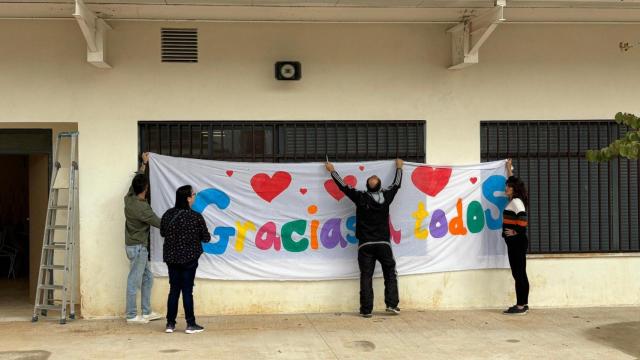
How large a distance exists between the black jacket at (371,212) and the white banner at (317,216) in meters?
0.42

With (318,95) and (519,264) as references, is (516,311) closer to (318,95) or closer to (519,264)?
(519,264)

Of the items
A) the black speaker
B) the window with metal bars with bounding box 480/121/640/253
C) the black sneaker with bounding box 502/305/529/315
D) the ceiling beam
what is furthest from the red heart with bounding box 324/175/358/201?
the ceiling beam

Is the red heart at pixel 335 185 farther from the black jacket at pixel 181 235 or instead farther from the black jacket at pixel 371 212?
the black jacket at pixel 181 235

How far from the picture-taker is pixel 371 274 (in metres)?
9.51

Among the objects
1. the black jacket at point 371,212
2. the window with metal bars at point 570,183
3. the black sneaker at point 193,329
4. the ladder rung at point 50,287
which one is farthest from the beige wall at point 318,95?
the black sneaker at point 193,329

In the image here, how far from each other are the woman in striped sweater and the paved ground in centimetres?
26

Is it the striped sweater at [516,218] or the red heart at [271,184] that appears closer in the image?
the striped sweater at [516,218]

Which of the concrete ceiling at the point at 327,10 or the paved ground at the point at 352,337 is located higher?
the concrete ceiling at the point at 327,10

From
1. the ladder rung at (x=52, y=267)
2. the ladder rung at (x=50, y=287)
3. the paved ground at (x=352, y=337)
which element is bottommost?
the paved ground at (x=352, y=337)

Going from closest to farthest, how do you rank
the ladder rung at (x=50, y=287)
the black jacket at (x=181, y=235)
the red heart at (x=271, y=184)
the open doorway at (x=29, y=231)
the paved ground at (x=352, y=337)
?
the paved ground at (x=352, y=337) < the black jacket at (x=181, y=235) < the ladder rung at (x=50, y=287) < the red heart at (x=271, y=184) < the open doorway at (x=29, y=231)

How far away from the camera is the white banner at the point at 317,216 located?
9680 mm

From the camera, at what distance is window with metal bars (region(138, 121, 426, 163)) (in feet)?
32.0

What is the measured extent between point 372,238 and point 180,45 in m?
3.42

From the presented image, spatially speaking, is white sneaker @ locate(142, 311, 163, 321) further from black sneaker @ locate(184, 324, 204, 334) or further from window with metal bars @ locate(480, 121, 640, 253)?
window with metal bars @ locate(480, 121, 640, 253)
